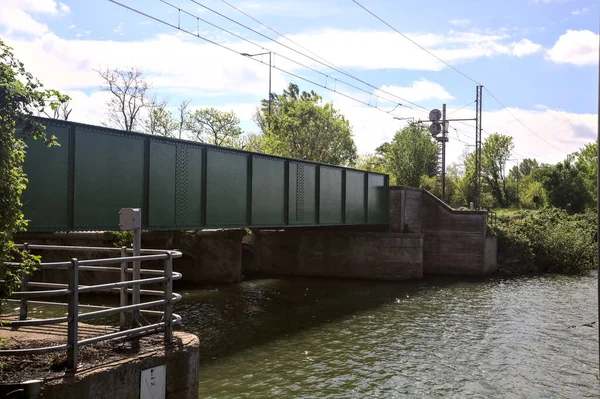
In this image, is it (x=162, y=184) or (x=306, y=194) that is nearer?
(x=162, y=184)

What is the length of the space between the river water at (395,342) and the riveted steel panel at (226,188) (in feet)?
10.8

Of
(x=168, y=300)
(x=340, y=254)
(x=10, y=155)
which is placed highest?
(x=10, y=155)

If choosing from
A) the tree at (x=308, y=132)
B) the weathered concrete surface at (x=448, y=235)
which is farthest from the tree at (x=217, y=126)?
the weathered concrete surface at (x=448, y=235)

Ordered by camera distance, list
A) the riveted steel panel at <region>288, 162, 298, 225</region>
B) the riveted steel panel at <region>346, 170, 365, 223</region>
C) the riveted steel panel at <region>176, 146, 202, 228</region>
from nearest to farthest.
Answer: the riveted steel panel at <region>176, 146, 202, 228</region>, the riveted steel panel at <region>288, 162, 298, 225</region>, the riveted steel panel at <region>346, 170, 365, 223</region>

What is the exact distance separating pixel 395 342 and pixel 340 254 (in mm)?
14170

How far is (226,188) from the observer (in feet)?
55.7

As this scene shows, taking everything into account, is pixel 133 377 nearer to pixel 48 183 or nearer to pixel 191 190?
pixel 48 183

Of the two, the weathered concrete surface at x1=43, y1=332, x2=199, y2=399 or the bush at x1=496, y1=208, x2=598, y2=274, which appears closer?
the weathered concrete surface at x1=43, y1=332, x2=199, y2=399

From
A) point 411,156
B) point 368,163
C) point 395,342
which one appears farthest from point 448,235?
point 368,163

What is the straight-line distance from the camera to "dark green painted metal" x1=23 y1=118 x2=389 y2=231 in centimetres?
1153

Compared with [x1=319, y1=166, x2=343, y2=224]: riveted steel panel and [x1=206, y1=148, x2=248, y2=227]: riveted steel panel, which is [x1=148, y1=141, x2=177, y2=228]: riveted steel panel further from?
[x1=319, y1=166, x2=343, y2=224]: riveted steel panel

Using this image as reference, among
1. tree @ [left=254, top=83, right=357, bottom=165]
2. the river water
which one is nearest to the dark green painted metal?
the river water

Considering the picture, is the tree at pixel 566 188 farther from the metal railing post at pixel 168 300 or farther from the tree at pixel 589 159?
the metal railing post at pixel 168 300

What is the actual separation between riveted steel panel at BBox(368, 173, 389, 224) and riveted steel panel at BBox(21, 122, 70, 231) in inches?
680
